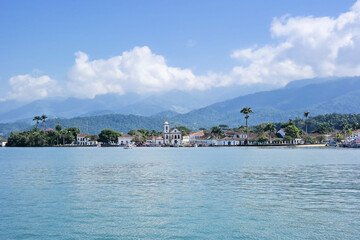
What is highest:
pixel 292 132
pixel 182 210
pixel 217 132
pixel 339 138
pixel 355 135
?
pixel 217 132

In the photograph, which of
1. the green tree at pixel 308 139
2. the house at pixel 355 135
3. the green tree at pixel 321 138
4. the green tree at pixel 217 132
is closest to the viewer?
the green tree at pixel 308 139

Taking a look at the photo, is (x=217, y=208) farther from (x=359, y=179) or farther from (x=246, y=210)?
(x=359, y=179)

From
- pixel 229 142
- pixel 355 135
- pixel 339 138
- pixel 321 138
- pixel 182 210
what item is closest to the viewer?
pixel 182 210

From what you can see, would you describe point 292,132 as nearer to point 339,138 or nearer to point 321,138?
point 321,138

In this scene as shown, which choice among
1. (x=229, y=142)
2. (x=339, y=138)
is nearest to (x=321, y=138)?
(x=339, y=138)

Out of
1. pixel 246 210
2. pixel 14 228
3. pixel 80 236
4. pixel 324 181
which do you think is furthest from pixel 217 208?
pixel 324 181

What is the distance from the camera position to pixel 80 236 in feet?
50.6

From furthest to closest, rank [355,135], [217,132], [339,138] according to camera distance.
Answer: [217,132]
[355,135]
[339,138]

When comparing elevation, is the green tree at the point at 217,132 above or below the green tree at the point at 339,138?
above

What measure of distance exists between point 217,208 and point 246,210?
1538 mm

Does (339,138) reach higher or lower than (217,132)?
lower

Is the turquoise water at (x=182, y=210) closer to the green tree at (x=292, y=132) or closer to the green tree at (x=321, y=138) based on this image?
the green tree at (x=292, y=132)

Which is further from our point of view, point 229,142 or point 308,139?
point 229,142

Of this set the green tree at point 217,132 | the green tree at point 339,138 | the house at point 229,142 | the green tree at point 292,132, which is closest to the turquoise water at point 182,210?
the green tree at point 292,132
